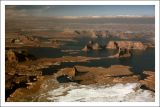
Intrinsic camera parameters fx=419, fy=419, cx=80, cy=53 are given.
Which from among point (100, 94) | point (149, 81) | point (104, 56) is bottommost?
point (100, 94)

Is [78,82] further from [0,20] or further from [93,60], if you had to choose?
[0,20]

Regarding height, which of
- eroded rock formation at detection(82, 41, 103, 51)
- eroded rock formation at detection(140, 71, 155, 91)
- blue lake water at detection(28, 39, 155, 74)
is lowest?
eroded rock formation at detection(140, 71, 155, 91)

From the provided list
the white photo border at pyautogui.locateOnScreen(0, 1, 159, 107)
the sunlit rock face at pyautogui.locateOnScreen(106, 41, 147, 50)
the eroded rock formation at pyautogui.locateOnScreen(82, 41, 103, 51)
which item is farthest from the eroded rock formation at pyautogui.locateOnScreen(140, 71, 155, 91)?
the eroded rock formation at pyautogui.locateOnScreen(82, 41, 103, 51)

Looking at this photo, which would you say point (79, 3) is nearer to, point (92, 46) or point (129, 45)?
point (92, 46)

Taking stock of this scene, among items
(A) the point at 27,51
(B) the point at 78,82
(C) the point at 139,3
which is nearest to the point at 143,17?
(C) the point at 139,3

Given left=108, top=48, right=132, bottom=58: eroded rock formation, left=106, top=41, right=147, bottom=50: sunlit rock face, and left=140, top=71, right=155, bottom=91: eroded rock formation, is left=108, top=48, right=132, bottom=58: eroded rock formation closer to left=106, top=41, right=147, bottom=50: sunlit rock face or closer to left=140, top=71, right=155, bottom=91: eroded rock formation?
left=106, top=41, right=147, bottom=50: sunlit rock face

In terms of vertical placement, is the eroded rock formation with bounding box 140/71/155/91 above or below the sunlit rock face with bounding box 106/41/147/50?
below

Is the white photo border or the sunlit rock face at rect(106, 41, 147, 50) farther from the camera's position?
the sunlit rock face at rect(106, 41, 147, 50)

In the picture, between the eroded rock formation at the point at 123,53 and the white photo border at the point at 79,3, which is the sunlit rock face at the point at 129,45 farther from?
the white photo border at the point at 79,3

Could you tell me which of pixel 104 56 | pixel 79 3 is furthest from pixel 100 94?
pixel 79 3
